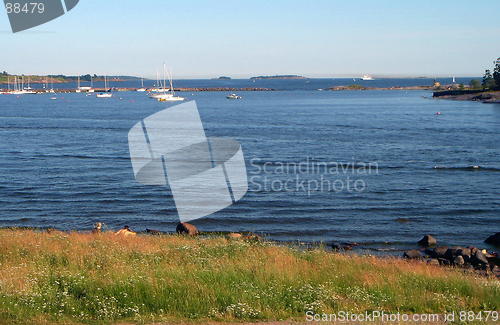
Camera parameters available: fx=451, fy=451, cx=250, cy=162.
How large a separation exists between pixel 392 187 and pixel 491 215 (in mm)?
6634

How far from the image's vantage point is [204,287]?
8.63m

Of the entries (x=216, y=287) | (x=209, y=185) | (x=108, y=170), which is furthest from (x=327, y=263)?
(x=108, y=170)

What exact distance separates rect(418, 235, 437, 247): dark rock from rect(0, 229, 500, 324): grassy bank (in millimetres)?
6876

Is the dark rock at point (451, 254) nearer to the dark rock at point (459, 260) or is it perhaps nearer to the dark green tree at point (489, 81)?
the dark rock at point (459, 260)

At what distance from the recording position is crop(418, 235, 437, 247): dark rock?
18.0 metres

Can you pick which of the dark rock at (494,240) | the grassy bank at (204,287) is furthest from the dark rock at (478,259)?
the grassy bank at (204,287)

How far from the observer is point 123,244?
1298cm

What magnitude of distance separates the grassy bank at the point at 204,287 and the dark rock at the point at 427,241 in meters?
6.88

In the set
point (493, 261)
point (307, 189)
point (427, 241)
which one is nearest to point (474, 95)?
point (307, 189)

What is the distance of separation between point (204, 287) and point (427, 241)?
12332 millimetres

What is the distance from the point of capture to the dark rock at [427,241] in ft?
59.1

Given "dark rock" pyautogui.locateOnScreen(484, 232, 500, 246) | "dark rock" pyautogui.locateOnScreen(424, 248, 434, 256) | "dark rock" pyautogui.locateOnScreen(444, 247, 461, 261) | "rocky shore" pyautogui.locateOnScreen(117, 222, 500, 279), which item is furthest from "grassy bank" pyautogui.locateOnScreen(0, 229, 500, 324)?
"dark rock" pyautogui.locateOnScreen(484, 232, 500, 246)

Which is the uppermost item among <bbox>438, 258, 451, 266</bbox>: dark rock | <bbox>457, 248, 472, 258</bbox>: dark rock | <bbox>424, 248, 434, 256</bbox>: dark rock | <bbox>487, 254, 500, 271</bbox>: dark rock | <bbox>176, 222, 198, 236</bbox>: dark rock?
<bbox>176, 222, 198, 236</bbox>: dark rock

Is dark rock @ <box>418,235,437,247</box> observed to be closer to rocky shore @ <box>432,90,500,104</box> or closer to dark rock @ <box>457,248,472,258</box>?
dark rock @ <box>457,248,472,258</box>
